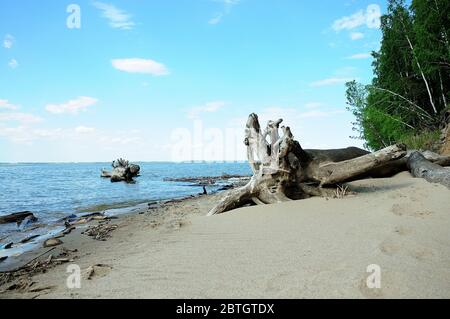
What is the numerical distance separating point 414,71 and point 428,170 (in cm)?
1954

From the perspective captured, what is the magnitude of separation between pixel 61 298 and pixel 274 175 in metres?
5.58

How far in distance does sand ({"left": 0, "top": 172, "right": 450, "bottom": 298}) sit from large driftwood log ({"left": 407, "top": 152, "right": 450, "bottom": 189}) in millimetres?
2128

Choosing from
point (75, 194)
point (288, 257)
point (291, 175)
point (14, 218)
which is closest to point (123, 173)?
point (75, 194)

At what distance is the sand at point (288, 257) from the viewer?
2.91 meters

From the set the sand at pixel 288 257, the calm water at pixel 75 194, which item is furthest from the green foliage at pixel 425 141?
the sand at pixel 288 257

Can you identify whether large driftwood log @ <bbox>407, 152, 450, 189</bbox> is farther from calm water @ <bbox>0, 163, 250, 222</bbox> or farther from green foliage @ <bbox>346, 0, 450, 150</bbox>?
calm water @ <bbox>0, 163, 250, 222</bbox>

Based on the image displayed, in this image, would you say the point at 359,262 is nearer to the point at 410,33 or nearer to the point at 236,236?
the point at 236,236

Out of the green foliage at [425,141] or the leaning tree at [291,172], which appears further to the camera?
the green foliage at [425,141]

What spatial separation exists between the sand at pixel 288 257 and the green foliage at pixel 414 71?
16.7m

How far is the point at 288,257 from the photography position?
3701 millimetres

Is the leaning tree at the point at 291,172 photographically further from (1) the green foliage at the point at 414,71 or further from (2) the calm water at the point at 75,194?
(1) the green foliage at the point at 414,71

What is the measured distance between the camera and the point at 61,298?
3.20 m

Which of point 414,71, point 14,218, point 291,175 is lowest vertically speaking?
point 14,218

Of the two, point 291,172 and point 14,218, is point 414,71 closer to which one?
point 291,172
